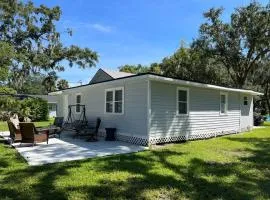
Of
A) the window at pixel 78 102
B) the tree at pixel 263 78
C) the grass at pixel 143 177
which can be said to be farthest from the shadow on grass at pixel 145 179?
the tree at pixel 263 78

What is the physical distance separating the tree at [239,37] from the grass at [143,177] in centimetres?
1701

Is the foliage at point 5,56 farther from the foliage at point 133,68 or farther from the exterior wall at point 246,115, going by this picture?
the foliage at point 133,68

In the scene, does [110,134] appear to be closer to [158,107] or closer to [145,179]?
[158,107]

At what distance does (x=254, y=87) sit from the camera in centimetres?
3253

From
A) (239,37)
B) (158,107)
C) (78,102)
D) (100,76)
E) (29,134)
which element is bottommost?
(29,134)

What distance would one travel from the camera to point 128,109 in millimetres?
12273

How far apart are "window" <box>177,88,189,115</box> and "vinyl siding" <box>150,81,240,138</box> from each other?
0.23 m

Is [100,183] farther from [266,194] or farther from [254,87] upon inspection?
[254,87]

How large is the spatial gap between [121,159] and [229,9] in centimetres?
2079

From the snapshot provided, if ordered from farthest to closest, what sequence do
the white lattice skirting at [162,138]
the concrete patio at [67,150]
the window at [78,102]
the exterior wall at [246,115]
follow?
1. the exterior wall at [246,115]
2. the window at [78,102]
3. the white lattice skirting at [162,138]
4. the concrete patio at [67,150]

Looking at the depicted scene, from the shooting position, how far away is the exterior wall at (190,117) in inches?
455

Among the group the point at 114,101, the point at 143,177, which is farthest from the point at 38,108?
the point at 143,177

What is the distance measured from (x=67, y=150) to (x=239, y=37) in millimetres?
20046

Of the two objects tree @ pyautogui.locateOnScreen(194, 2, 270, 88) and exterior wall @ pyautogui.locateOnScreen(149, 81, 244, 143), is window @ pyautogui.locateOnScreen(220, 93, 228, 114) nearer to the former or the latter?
exterior wall @ pyautogui.locateOnScreen(149, 81, 244, 143)
